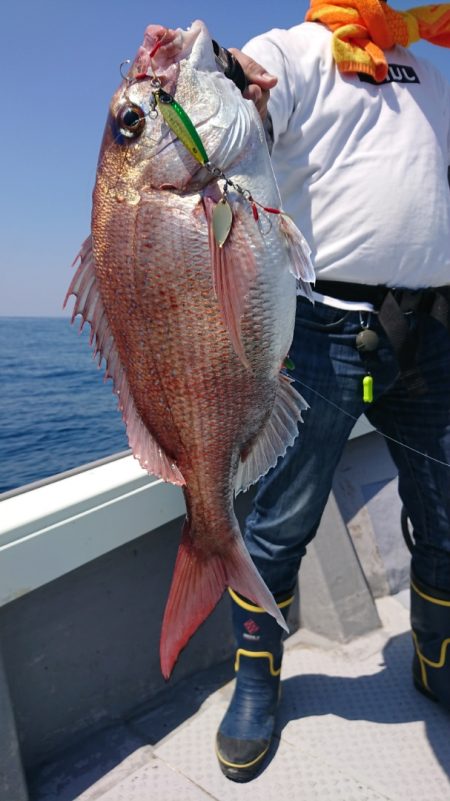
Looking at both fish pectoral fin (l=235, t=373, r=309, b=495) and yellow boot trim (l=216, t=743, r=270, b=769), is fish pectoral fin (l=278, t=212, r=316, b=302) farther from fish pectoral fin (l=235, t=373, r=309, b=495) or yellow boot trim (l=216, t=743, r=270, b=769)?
yellow boot trim (l=216, t=743, r=270, b=769)

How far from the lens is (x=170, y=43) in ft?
3.82

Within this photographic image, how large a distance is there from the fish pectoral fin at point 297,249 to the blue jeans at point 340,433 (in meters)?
0.53

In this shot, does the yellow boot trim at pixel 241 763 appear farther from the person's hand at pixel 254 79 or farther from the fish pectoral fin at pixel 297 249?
the person's hand at pixel 254 79

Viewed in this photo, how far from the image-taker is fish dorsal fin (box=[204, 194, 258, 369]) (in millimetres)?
1136

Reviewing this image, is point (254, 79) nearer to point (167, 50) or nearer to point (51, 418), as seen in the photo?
point (167, 50)

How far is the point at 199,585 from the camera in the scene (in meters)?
1.43

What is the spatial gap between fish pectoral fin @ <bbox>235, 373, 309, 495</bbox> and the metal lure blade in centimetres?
36

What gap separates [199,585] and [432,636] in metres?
1.11

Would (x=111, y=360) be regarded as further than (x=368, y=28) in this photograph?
No

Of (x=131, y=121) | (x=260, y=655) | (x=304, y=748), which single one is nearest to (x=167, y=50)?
(x=131, y=121)

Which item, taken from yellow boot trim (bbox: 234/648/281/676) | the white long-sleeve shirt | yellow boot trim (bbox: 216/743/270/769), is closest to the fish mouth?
the white long-sleeve shirt

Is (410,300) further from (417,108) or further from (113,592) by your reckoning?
(113,592)

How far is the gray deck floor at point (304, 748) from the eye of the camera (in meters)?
1.92

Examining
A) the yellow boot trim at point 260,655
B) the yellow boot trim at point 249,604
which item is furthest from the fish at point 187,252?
the yellow boot trim at point 260,655
